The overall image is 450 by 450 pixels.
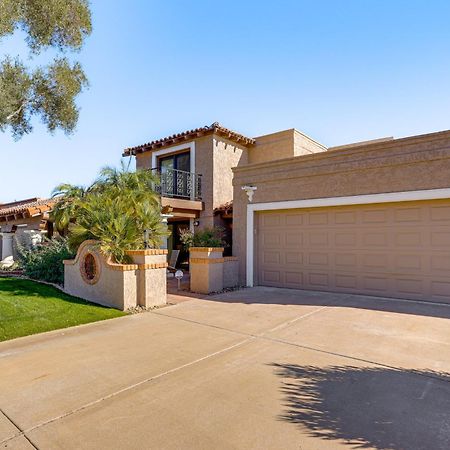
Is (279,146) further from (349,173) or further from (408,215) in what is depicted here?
(408,215)

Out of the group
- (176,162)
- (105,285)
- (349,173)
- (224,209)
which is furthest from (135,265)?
(176,162)

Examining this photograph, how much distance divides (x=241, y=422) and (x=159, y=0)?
1125 cm

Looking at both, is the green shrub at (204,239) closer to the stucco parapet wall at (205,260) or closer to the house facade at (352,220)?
the stucco parapet wall at (205,260)

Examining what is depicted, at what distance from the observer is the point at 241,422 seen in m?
3.26

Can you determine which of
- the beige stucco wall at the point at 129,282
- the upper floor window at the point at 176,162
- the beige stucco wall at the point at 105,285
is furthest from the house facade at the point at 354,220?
the upper floor window at the point at 176,162

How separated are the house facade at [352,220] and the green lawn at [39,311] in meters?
5.50

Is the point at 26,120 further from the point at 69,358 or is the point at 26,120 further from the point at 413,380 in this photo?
the point at 413,380

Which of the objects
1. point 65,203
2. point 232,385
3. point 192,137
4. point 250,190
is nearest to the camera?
point 232,385

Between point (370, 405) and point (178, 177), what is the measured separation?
13.9 meters

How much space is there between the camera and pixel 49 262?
434 inches

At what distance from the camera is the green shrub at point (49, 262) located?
10859 millimetres

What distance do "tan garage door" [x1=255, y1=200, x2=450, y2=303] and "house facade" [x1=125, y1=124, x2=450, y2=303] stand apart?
0.08 ft

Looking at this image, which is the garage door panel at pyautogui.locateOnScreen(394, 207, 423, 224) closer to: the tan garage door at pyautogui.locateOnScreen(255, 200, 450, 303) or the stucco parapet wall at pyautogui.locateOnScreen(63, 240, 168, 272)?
the tan garage door at pyautogui.locateOnScreen(255, 200, 450, 303)

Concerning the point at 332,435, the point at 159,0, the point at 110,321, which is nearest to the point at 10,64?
the point at 159,0
